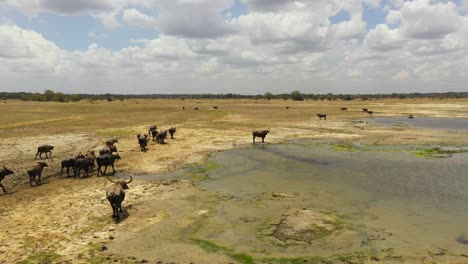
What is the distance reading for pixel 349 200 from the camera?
53.8ft

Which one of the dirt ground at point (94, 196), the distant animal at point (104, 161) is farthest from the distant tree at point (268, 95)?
the distant animal at point (104, 161)

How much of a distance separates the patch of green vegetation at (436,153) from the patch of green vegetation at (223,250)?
777 inches

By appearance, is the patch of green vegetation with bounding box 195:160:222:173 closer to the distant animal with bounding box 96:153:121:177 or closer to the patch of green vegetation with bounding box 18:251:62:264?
the distant animal with bounding box 96:153:121:177

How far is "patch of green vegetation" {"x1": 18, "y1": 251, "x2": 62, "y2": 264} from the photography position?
10.5m

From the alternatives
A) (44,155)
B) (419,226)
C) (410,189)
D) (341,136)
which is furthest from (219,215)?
(341,136)

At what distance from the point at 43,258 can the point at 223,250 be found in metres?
5.16

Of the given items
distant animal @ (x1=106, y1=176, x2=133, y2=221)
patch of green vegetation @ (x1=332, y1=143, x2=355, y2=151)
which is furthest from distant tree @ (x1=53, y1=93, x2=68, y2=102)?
distant animal @ (x1=106, y1=176, x2=133, y2=221)

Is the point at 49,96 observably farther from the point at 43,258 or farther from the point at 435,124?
the point at 43,258

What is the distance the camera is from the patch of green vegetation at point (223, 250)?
1078 cm

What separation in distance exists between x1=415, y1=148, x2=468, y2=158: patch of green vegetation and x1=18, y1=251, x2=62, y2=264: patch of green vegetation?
23748 mm

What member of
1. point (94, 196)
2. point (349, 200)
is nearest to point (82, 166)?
point (94, 196)

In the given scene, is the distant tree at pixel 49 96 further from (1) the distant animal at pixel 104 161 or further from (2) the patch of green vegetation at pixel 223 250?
(2) the patch of green vegetation at pixel 223 250

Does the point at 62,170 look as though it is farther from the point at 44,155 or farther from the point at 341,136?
the point at 341,136

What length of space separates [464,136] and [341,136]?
465 inches
